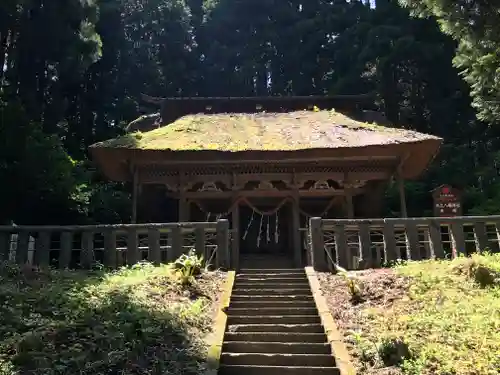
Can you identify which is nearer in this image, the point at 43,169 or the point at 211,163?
the point at 211,163

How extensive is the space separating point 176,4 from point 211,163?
25.4 meters

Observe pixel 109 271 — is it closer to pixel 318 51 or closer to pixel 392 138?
pixel 392 138

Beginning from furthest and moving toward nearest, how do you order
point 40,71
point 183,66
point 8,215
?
point 183,66
point 40,71
point 8,215

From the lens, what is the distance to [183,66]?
35219 mm

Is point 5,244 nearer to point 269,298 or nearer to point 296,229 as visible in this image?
point 269,298

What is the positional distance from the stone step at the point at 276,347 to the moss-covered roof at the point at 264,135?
25.4ft

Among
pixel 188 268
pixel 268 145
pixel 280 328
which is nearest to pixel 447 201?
pixel 268 145

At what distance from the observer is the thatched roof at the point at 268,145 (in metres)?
14.2

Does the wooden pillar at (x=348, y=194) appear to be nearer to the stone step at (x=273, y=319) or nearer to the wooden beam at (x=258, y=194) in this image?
the wooden beam at (x=258, y=194)

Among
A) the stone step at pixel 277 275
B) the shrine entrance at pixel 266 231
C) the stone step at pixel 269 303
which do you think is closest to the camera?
the stone step at pixel 269 303

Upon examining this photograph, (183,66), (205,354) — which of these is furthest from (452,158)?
(205,354)

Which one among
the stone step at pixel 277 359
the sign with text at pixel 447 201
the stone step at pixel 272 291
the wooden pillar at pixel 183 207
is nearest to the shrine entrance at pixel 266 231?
the wooden pillar at pixel 183 207

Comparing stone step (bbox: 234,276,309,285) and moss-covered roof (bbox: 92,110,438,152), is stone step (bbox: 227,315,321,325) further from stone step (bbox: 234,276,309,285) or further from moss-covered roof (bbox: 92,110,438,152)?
moss-covered roof (bbox: 92,110,438,152)

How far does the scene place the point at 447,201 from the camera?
14.4 meters
